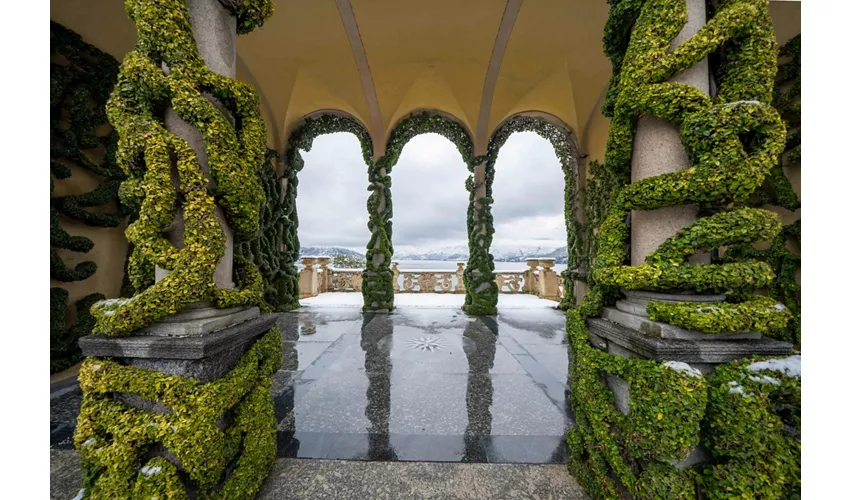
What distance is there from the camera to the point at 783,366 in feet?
5.07

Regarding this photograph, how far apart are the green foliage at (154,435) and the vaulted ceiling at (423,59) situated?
5.76m

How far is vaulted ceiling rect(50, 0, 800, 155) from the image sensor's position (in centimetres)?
588

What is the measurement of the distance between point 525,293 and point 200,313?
12.2 meters

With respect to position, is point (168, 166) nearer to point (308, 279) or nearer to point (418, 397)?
point (418, 397)

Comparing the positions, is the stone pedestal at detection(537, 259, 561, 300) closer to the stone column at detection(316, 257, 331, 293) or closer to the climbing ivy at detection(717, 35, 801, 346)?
the climbing ivy at detection(717, 35, 801, 346)

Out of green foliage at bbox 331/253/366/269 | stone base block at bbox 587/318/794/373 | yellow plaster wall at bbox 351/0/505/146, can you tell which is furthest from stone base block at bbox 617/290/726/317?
green foliage at bbox 331/253/366/269

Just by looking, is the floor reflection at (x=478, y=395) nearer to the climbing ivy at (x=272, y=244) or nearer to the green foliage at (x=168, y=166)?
the green foliage at (x=168, y=166)

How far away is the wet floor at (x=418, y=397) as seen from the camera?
8.07 feet

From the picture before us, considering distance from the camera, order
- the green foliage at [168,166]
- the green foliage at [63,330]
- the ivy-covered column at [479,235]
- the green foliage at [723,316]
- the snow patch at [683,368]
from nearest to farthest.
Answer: the snow patch at [683,368] < the green foliage at [723,316] < the green foliage at [168,166] < the green foliage at [63,330] < the ivy-covered column at [479,235]

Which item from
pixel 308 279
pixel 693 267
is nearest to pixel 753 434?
pixel 693 267

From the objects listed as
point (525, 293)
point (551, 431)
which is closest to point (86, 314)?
point (551, 431)

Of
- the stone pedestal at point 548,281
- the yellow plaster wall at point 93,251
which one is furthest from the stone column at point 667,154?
the stone pedestal at point 548,281

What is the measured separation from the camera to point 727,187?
169 cm

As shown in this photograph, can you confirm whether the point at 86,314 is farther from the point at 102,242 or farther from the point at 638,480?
the point at 638,480
